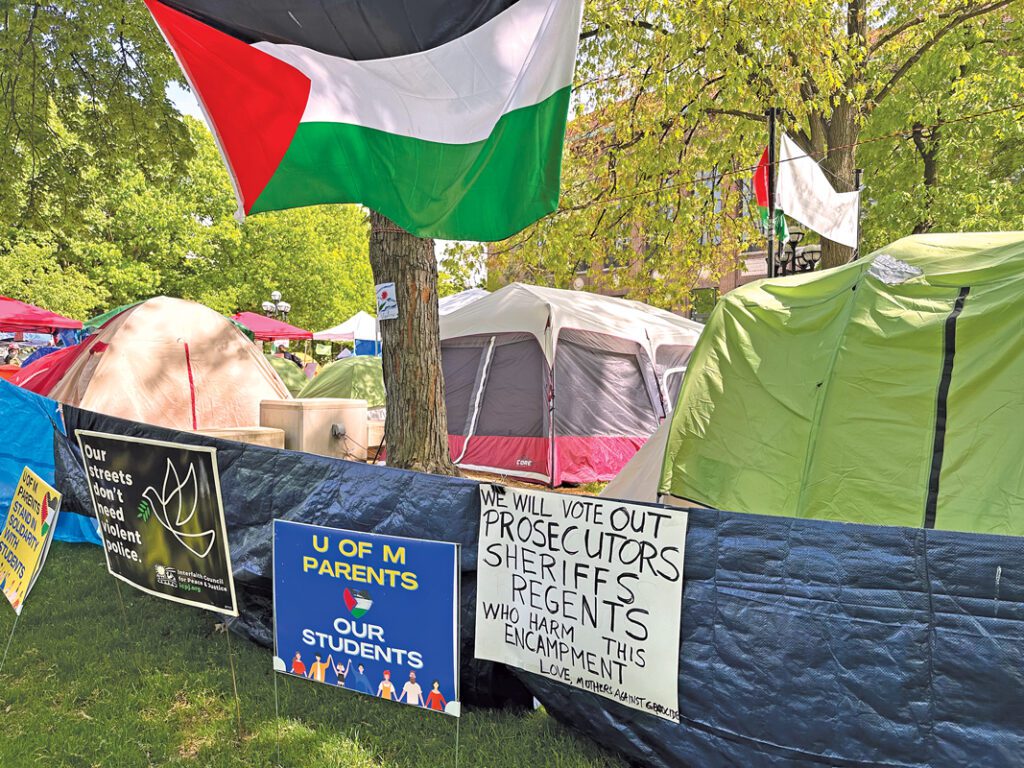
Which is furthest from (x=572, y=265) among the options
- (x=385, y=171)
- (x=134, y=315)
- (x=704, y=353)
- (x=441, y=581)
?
(x=441, y=581)

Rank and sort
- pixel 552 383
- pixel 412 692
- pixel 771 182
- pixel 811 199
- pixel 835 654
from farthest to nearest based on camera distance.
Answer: pixel 771 182
pixel 552 383
pixel 811 199
pixel 412 692
pixel 835 654

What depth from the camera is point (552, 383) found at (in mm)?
8977

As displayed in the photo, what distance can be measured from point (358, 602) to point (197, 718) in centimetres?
117

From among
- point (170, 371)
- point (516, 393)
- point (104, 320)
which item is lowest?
point (516, 393)

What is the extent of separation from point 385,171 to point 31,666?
3.29 m

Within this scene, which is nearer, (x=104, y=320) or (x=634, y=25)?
(x=104, y=320)

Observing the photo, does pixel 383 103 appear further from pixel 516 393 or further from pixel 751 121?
pixel 751 121

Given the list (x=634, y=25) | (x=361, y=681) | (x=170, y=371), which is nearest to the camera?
(x=361, y=681)

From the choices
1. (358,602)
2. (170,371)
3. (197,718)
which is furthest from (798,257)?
(197,718)

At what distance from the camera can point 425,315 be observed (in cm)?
517

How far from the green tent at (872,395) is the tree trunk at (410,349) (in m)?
1.83

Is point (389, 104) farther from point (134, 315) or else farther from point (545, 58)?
point (134, 315)

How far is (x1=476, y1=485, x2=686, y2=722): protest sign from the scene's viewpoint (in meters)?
2.51

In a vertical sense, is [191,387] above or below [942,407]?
below
